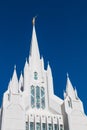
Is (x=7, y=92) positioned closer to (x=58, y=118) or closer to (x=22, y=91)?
(x=22, y=91)

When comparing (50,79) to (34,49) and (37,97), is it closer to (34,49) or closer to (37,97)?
(37,97)

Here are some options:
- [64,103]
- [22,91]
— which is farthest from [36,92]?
[64,103]


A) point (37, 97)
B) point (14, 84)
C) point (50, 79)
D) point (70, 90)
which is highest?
point (50, 79)

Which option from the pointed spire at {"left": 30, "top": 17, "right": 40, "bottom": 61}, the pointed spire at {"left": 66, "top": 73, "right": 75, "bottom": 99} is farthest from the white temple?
the pointed spire at {"left": 30, "top": 17, "right": 40, "bottom": 61}

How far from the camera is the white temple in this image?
30516 mm

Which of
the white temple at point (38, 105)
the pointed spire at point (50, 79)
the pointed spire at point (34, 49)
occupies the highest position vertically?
the pointed spire at point (34, 49)

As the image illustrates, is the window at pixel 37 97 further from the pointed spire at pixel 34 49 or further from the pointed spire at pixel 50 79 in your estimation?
the pointed spire at pixel 34 49

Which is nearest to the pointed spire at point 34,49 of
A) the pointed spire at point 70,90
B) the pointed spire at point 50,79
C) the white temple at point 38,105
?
the white temple at point 38,105

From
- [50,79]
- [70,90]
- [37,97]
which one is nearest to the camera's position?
[37,97]

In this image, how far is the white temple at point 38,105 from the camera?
3052 centimetres

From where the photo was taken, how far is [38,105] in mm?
34062

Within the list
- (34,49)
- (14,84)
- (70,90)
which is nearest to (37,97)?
(14,84)

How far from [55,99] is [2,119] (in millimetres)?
8752

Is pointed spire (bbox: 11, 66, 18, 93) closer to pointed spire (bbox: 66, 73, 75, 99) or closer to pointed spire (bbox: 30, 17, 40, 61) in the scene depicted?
pointed spire (bbox: 30, 17, 40, 61)
